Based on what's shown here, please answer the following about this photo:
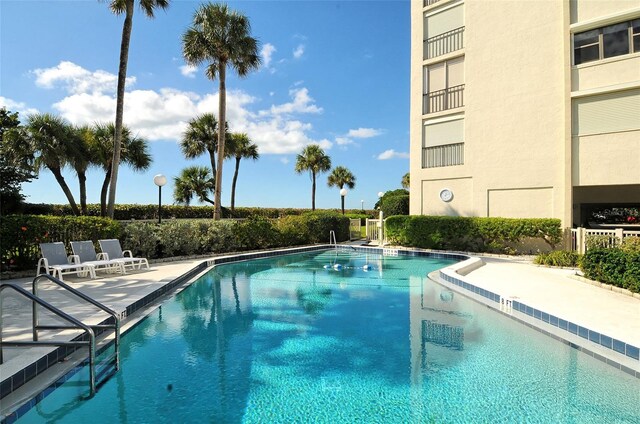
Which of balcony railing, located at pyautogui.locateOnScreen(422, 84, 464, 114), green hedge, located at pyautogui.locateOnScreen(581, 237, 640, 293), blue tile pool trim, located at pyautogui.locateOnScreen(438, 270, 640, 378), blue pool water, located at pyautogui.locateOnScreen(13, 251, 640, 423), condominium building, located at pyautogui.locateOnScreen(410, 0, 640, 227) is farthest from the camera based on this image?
balcony railing, located at pyautogui.locateOnScreen(422, 84, 464, 114)

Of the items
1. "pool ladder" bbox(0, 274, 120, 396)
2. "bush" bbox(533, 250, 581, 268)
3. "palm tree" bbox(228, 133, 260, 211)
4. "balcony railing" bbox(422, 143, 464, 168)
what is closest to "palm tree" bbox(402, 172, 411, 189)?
"palm tree" bbox(228, 133, 260, 211)

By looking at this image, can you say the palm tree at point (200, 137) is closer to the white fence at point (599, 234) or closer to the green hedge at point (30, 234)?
the green hedge at point (30, 234)

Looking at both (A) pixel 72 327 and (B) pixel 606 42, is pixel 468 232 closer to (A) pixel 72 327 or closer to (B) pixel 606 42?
(B) pixel 606 42

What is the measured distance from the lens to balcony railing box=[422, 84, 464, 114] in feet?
60.2

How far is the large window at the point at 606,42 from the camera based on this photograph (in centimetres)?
1364

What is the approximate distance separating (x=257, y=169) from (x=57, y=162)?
1903 centimetres

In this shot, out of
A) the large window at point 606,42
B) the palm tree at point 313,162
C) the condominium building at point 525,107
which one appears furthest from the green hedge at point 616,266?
the palm tree at point 313,162

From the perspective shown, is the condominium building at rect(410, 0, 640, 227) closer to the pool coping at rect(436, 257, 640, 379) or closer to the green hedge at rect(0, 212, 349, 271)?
the green hedge at rect(0, 212, 349, 271)

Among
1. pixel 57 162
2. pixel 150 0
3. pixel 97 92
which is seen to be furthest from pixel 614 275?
pixel 57 162

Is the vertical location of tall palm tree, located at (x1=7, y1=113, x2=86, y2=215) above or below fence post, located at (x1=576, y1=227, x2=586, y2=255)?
above

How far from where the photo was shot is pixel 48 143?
2116 centimetres

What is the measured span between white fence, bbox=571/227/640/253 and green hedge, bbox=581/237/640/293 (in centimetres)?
150

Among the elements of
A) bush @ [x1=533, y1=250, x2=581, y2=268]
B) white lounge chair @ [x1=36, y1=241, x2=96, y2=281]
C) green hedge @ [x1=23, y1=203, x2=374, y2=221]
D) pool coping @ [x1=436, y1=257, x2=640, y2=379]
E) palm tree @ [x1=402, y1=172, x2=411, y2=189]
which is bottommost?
pool coping @ [x1=436, y1=257, x2=640, y2=379]

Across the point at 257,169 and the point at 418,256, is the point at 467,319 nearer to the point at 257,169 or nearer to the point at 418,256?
the point at 418,256
